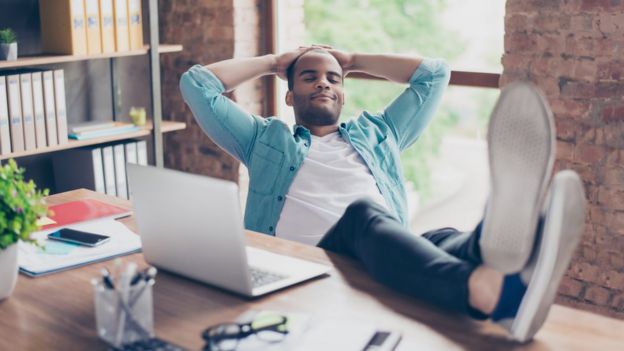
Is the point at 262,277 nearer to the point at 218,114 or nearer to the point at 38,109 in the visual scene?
the point at 218,114

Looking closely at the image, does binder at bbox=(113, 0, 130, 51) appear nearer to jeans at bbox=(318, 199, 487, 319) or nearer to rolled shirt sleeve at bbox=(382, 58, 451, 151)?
rolled shirt sleeve at bbox=(382, 58, 451, 151)

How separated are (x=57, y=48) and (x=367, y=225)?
219 centimetres

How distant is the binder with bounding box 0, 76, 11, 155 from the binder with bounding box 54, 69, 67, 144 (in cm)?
23

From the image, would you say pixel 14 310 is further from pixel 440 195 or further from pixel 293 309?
pixel 440 195

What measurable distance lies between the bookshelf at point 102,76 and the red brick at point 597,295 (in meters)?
1.95

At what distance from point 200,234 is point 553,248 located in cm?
62

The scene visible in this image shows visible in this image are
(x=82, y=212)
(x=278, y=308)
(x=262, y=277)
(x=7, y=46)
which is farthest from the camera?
(x=7, y=46)

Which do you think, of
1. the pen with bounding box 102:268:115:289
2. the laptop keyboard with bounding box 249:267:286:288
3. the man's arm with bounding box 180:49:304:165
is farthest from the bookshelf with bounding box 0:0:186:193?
the pen with bounding box 102:268:115:289

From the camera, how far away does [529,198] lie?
4.20 feet

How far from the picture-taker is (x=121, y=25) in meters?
3.52

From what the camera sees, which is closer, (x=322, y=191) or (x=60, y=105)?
(x=322, y=191)

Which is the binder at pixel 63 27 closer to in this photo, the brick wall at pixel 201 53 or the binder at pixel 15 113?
the binder at pixel 15 113

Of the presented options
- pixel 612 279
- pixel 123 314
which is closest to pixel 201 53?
pixel 612 279

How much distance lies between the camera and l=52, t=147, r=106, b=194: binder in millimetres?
3523
